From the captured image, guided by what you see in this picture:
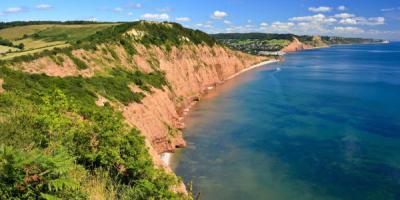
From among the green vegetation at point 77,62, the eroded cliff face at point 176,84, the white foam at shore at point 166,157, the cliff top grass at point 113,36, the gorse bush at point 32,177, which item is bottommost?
the white foam at shore at point 166,157

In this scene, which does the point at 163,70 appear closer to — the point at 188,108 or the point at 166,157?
the point at 188,108

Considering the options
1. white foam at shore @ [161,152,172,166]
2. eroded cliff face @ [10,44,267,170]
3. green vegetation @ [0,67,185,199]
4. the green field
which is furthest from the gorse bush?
the green field

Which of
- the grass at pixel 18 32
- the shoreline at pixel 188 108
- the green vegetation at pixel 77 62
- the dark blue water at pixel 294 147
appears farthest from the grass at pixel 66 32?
the green vegetation at pixel 77 62

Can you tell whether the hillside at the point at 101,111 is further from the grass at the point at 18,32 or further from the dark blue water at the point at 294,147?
the grass at the point at 18,32

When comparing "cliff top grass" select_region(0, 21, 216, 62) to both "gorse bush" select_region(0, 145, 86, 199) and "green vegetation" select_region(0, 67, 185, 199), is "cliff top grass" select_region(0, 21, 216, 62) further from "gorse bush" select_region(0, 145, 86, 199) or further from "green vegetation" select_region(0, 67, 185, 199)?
"gorse bush" select_region(0, 145, 86, 199)

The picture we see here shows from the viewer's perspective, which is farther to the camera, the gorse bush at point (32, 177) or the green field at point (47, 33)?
the green field at point (47, 33)

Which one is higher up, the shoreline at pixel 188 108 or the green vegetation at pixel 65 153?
the green vegetation at pixel 65 153

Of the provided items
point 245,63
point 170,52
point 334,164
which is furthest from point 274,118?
point 245,63

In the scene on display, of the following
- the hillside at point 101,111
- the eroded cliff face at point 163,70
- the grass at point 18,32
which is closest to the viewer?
the hillside at point 101,111
